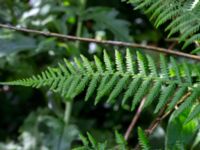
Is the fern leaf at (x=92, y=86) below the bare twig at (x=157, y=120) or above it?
above

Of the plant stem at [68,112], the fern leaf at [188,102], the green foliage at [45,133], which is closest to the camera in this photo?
the fern leaf at [188,102]

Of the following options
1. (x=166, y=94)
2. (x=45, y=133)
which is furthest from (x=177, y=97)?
(x=45, y=133)

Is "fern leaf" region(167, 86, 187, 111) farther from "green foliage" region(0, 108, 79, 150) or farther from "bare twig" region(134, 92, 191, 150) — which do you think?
"green foliage" region(0, 108, 79, 150)

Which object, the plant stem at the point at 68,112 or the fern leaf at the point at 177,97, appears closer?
the fern leaf at the point at 177,97

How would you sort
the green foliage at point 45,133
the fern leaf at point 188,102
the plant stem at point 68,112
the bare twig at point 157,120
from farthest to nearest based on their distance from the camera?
the plant stem at point 68,112 < the green foliage at point 45,133 < the bare twig at point 157,120 < the fern leaf at point 188,102

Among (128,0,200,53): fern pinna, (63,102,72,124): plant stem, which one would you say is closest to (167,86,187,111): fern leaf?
(128,0,200,53): fern pinna

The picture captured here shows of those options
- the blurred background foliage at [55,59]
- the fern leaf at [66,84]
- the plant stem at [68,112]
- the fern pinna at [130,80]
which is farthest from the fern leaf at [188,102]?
the plant stem at [68,112]

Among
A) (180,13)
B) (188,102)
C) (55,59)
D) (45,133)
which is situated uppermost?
(180,13)

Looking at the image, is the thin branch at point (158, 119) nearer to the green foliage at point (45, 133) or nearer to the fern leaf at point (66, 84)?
the fern leaf at point (66, 84)

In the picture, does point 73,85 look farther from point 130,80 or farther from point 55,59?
point 55,59

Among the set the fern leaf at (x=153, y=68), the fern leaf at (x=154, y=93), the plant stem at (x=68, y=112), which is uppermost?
the fern leaf at (x=153, y=68)
